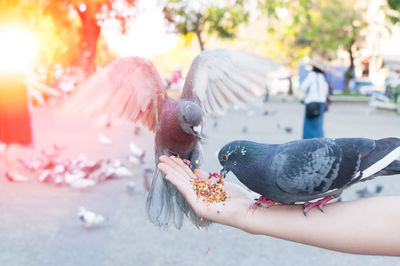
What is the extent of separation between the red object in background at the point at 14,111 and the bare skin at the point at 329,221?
443 cm

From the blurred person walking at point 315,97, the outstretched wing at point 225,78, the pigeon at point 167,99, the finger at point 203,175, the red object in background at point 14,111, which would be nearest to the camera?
the finger at point 203,175

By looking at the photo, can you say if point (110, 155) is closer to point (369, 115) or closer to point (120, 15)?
point (120, 15)

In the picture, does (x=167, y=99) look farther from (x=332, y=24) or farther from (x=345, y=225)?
(x=332, y=24)

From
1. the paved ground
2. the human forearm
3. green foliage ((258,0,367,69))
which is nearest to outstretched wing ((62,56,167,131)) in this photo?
the human forearm

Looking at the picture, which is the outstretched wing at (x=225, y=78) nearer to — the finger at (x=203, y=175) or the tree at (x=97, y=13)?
the finger at (x=203, y=175)

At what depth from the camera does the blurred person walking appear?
6773 mm

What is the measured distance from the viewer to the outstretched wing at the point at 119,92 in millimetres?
2535

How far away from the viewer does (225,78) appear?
2.83 metres

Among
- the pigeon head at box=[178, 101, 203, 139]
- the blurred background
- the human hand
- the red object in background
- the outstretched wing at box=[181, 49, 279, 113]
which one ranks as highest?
the outstretched wing at box=[181, 49, 279, 113]

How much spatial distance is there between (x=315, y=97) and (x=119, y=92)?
15.8 feet

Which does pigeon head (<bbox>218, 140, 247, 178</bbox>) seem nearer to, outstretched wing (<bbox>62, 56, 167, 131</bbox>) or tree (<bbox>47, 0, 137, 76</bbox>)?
outstretched wing (<bbox>62, 56, 167, 131</bbox>)

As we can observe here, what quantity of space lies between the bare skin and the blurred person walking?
17.1 feet

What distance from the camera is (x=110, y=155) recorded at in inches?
298

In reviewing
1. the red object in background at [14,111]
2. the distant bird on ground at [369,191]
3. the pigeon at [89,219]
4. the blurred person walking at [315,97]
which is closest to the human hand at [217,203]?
the pigeon at [89,219]
